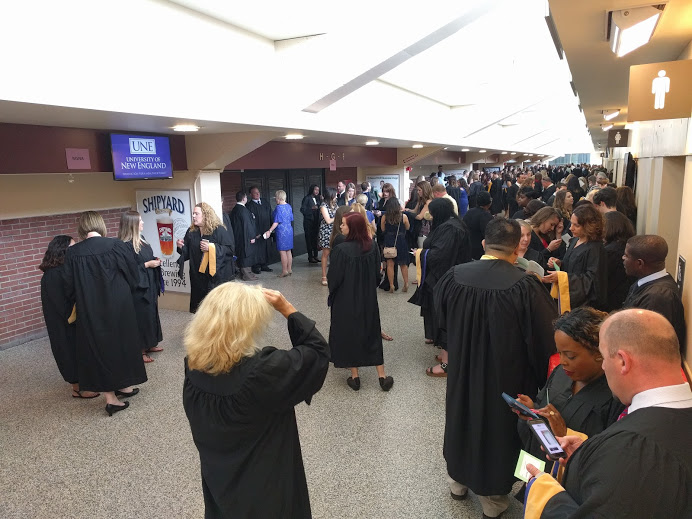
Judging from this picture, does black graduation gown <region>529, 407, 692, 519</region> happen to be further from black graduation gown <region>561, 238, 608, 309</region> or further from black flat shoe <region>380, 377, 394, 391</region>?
black flat shoe <region>380, 377, 394, 391</region>

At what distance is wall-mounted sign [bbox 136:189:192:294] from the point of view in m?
7.18

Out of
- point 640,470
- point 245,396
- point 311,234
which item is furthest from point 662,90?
point 311,234

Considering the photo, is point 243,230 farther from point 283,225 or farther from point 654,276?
point 654,276

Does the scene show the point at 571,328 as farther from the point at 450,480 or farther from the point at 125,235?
the point at 125,235

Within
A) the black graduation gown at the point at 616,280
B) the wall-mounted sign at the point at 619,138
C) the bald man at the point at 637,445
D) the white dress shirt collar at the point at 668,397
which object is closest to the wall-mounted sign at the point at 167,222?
the black graduation gown at the point at 616,280

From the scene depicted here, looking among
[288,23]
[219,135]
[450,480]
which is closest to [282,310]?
[450,480]

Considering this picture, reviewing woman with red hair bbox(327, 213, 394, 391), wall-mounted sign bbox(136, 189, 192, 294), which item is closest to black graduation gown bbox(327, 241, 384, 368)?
woman with red hair bbox(327, 213, 394, 391)

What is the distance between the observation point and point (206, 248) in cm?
584

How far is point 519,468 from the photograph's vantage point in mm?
1951

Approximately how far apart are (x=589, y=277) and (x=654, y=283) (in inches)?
25.9

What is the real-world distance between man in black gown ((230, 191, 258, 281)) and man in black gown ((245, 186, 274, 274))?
0.35 metres

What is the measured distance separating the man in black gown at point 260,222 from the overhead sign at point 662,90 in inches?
287

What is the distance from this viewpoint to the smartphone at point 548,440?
1710mm

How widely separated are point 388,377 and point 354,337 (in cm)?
60
